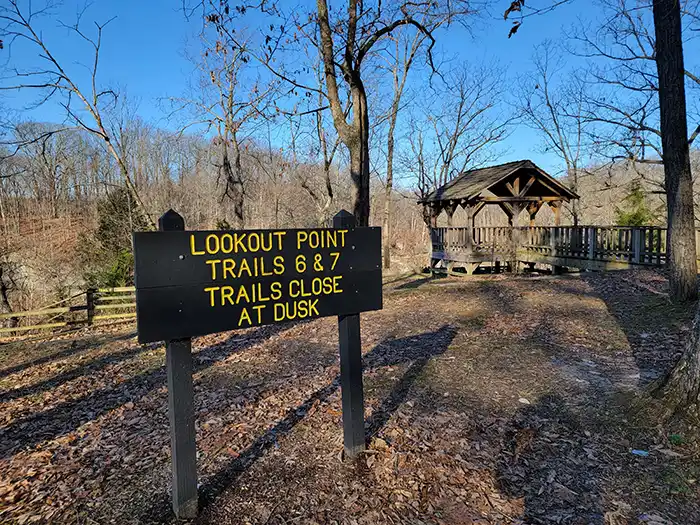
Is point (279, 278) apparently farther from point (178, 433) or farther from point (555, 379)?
point (555, 379)

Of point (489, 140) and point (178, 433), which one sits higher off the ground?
point (489, 140)

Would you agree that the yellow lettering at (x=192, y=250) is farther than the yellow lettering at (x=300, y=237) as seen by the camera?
No

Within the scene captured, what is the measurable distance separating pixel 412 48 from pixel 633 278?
19.0 m

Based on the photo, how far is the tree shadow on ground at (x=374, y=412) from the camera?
284 centimetres

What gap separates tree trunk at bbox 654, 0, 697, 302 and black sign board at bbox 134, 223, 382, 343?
6.58 m

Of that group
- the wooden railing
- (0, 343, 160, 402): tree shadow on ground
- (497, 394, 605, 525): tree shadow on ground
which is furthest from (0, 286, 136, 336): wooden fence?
the wooden railing

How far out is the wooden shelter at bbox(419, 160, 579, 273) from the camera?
17797 millimetres

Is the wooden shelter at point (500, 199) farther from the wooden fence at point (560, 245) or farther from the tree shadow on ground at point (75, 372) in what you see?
the tree shadow on ground at point (75, 372)

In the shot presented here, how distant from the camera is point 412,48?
2423cm

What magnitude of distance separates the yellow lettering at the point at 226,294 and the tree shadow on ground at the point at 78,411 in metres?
2.63

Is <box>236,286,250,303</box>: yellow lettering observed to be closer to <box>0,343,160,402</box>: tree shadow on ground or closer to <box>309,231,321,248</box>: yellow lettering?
<box>309,231,321,248</box>: yellow lettering

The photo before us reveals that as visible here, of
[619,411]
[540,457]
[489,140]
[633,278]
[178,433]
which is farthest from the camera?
[489,140]

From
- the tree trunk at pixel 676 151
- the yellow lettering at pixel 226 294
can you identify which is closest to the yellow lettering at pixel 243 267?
the yellow lettering at pixel 226 294

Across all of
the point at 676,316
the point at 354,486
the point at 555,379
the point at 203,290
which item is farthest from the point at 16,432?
the point at 676,316
